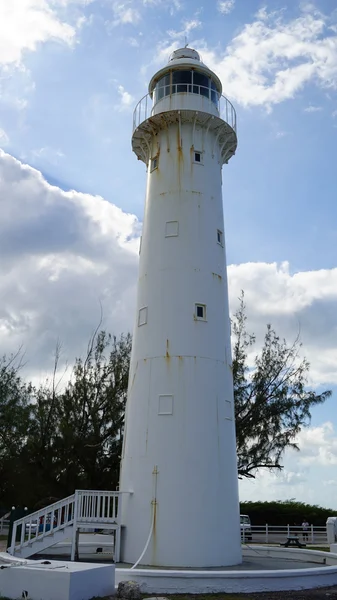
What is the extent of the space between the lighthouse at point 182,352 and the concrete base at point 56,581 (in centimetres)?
348

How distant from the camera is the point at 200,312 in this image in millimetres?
16328

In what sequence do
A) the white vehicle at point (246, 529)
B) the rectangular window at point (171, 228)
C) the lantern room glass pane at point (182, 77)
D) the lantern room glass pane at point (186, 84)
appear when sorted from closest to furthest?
the rectangular window at point (171, 228), the lantern room glass pane at point (186, 84), the lantern room glass pane at point (182, 77), the white vehicle at point (246, 529)

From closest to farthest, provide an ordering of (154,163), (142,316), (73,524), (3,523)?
(73,524), (142,316), (154,163), (3,523)

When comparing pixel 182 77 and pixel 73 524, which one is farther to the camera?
pixel 182 77

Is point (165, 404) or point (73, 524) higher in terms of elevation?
point (165, 404)

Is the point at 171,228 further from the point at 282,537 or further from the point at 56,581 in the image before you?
the point at 282,537

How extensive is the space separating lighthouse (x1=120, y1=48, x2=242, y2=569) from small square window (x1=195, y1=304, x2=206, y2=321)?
0.03 metres

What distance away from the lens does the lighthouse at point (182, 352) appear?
48.0ft

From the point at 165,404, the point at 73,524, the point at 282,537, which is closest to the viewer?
the point at 73,524

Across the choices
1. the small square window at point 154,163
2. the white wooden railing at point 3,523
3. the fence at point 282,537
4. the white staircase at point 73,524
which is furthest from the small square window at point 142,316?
the white wooden railing at point 3,523

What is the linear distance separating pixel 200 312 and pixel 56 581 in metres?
8.03

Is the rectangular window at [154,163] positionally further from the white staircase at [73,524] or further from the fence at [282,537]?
the fence at [282,537]

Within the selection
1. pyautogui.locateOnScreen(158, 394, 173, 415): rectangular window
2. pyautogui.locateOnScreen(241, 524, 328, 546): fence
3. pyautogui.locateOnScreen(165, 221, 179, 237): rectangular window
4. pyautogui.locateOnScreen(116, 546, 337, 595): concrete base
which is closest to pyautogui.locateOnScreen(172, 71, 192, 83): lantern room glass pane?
pyautogui.locateOnScreen(165, 221, 179, 237): rectangular window

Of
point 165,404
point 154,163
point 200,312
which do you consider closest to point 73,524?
point 165,404
